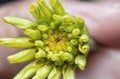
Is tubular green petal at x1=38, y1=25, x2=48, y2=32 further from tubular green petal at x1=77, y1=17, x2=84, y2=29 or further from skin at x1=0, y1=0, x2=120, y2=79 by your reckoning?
skin at x1=0, y1=0, x2=120, y2=79

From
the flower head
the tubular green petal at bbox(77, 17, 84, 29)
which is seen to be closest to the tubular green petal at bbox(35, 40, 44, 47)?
the flower head

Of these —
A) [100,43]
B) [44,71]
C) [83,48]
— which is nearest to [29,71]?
[44,71]

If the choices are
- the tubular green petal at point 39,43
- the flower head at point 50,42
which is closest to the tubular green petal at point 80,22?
the flower head at point 50,42

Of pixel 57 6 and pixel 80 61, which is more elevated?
pixel 57 6

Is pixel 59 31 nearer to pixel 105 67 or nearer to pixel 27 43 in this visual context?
pixel 27 43

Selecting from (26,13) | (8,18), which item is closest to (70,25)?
(8,18)

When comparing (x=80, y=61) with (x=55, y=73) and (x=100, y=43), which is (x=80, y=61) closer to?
(x=55, y=73)
